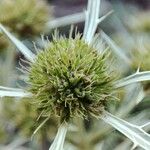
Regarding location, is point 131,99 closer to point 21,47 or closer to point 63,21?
point 21,47

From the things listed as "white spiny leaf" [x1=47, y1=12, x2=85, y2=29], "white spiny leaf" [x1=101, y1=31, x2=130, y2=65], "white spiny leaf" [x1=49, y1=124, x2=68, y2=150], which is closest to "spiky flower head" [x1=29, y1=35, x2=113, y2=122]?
"white spiny leaf" [x1=49, y1=124, x2=68, y2=150]

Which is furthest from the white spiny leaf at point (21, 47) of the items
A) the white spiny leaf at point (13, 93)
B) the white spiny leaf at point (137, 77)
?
the white spiny leaf at point (137, 77)

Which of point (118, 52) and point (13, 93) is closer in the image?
point (13, 93)

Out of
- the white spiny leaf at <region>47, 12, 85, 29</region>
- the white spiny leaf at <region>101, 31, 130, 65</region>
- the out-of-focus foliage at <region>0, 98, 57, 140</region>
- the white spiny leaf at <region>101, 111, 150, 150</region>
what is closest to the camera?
the white spiny leaf at <region>101, 111, 150, 150</region>

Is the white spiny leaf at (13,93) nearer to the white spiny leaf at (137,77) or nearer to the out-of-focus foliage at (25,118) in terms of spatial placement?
the out-of-focus foliage at (25,118)

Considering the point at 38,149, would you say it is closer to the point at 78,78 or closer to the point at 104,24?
the point at 78,78

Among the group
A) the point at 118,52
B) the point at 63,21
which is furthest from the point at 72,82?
the point at 63,21

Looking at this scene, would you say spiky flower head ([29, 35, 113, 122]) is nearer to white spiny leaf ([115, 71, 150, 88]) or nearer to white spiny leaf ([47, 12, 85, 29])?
white spiny leaf ([115, 71, 150, 88])
